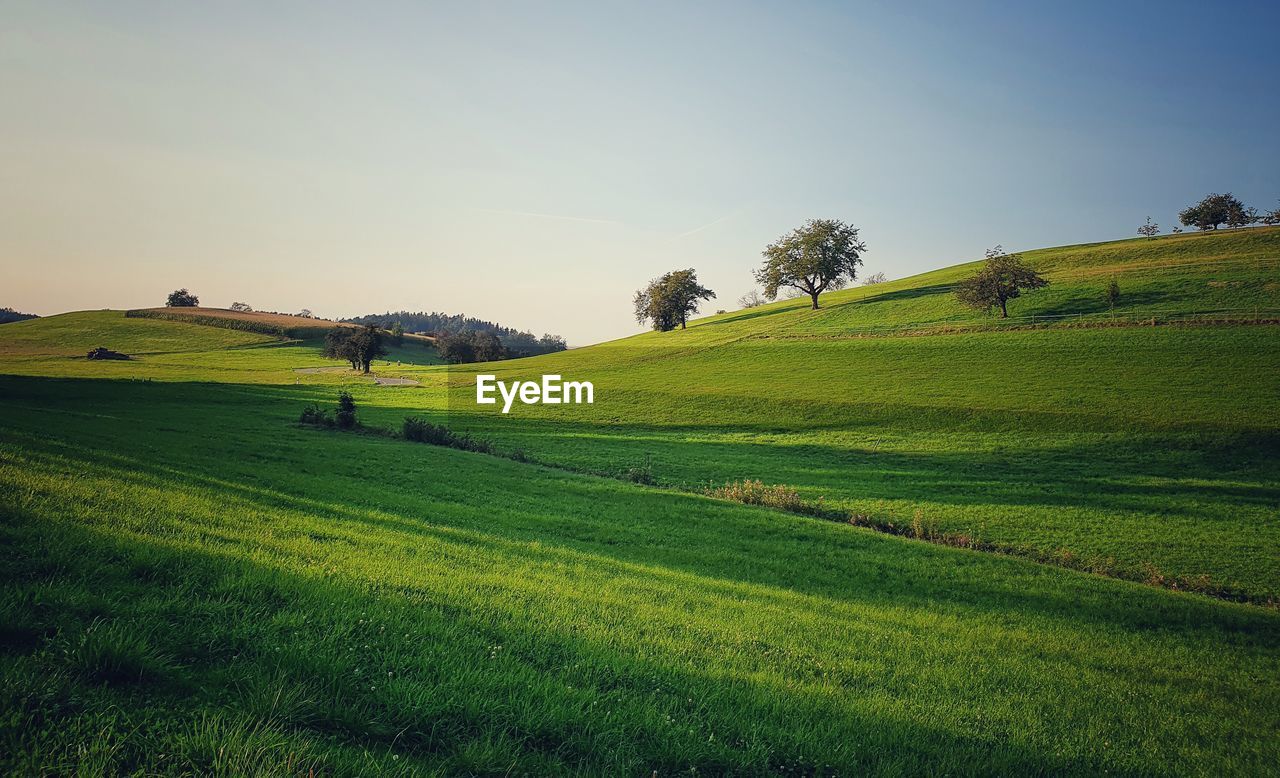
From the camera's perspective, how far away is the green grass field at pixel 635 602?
3.94 m

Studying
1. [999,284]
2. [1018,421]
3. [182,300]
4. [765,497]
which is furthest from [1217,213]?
[182,300]

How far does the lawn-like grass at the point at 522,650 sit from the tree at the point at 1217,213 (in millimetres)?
136778

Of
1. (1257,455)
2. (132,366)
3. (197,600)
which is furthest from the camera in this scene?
(132,366)

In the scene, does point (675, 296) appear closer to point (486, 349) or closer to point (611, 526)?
point (486, 349)

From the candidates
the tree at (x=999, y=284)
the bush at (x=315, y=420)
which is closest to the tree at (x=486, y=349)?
the bush at (x=315, y=420)

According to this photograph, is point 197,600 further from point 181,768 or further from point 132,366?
point 132,366

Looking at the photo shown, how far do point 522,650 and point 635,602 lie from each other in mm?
3751

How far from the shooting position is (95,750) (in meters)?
2.93

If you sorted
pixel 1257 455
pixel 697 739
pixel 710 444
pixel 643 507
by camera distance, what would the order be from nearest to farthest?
pixel 697 739
pixel 643 507
pixel 1257 455
pixel 710 444

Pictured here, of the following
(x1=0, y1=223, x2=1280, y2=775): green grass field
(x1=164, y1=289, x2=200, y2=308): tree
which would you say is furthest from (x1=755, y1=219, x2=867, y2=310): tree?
(x1=164, y1=289, x2=200, y2=308): tree

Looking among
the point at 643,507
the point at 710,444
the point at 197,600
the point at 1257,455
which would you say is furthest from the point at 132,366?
the point at 1257,455

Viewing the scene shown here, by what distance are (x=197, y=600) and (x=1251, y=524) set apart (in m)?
37.3

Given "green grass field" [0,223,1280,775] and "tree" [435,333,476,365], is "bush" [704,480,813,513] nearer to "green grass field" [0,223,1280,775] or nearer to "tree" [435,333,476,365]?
"green grass field" [0,223,1280,775]

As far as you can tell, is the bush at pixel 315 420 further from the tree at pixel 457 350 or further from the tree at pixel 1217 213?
the tree at pixel 1217 213
